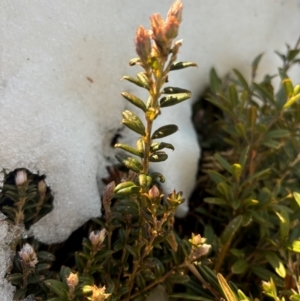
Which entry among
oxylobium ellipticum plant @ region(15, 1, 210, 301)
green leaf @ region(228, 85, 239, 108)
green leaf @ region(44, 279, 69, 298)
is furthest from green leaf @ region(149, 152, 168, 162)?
green leaf @ region(228, 85, 239, 108)

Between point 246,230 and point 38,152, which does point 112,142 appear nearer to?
point 38,152

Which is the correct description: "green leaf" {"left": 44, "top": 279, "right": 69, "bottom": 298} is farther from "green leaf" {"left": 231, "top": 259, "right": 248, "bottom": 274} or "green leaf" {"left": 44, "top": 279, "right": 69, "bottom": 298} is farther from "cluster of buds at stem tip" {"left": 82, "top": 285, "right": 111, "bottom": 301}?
"green leaf" {"left": 231, "top": 259, "right": 248, "bottom": 274}

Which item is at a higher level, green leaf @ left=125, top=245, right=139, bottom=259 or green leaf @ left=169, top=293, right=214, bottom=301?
green leaf @ left=125, top=245, right=139, bottom=259

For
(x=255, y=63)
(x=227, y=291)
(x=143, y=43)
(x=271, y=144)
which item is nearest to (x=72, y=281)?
(x=227, y=291)

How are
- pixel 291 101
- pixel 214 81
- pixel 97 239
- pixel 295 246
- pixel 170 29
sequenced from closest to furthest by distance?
pixel 170 29
pixel 97 239
pixel 295 246
pixel 291 101
pixel 214 81

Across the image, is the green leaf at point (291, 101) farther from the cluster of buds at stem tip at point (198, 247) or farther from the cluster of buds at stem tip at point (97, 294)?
the cluster of buds at stem tip at point (97, 294)

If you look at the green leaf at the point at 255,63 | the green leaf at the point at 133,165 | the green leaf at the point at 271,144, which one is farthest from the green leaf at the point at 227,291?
the green leaf at the point at 255,63

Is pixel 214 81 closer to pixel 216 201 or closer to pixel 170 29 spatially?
pixel 216 201

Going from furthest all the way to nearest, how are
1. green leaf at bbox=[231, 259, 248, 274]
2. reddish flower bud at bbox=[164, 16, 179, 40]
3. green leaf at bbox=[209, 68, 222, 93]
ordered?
1. green leaf at bbox=[209, 68, 222, 93]
2. green leaf at bbox=[231, 259, 248, 274]
3. reddish flower bud at bbox=[164, 16, 179, 40]

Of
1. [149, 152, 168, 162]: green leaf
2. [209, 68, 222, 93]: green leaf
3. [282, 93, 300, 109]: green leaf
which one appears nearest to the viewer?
[149, 152, 168, 162]: green leaf
